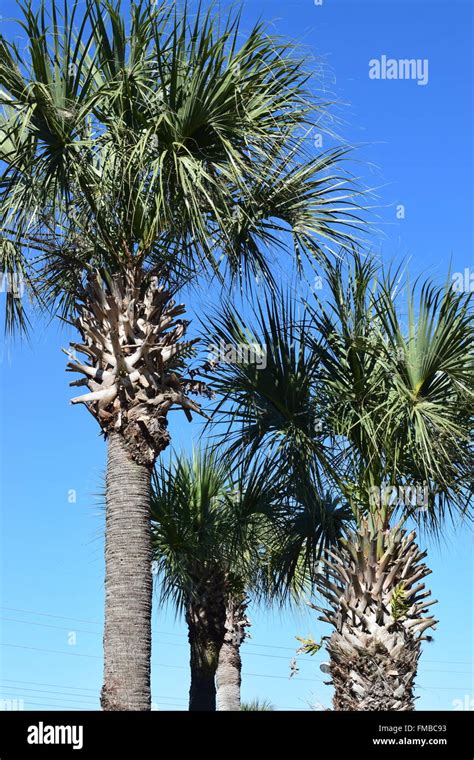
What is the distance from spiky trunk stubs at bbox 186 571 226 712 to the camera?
15.1m

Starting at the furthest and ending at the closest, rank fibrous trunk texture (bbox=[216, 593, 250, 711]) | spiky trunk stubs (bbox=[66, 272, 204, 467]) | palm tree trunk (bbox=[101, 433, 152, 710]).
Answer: fibrous trunk texture (bbox=[216, 593, 250, 711]) → spiky trunk stubs (bbox=[66, 272, 204, 467]) → palm tree trunk (bbox=[101, 433, 152, 710])

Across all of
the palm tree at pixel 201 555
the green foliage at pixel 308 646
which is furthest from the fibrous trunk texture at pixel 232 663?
the green foliage at pixel 308 646

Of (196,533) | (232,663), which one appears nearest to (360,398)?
(196,533)

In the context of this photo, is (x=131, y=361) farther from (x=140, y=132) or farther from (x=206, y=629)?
(x=206, y=629)

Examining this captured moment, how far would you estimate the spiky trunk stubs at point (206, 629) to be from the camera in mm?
15070

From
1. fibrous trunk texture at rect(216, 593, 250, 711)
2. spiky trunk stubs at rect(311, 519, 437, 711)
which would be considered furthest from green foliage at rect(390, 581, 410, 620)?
fibrous trunk texture at rect(216, 593, 250, 711)

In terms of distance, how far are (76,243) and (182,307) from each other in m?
1.27

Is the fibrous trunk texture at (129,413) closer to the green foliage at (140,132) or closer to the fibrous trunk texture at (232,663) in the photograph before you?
the green foliage at (140,132)

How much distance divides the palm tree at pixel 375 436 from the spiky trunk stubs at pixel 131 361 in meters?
1.63

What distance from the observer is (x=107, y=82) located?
27.2ft

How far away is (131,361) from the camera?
866 centimetres

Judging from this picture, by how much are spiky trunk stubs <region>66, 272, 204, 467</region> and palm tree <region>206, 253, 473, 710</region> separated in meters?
1.63

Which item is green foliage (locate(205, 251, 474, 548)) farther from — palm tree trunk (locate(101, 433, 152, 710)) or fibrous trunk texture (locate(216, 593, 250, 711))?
fibrous trunk texture (locate(216, 593, 250, 711))

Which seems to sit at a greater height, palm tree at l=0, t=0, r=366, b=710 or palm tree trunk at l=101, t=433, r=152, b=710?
palm tree at l=0, t=0, r=366, b=710
